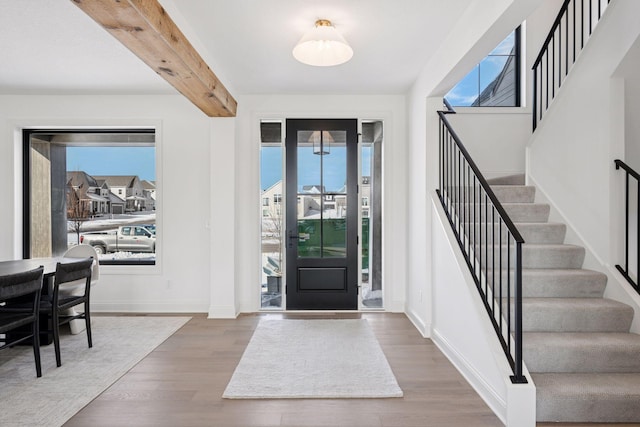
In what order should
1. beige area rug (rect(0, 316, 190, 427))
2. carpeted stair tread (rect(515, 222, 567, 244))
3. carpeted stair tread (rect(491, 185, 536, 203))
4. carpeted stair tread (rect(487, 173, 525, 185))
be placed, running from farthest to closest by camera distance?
carpeted stair tread (rect(487, 173, 525, 185))
carpeted stair tread (rect(491, 185, 536, 203))
carpeted stair tread (rect(515, 222, 567, 244))
beige area rug (rect(0, 316, 190, 427))

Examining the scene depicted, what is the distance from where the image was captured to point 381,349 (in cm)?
329

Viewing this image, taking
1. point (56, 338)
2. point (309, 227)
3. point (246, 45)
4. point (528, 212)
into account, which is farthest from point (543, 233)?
point (56, 338)

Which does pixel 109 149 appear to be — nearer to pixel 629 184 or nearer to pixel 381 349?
pixel 381 349

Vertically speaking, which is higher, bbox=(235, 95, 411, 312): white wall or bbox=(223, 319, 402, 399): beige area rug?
bbox=(235, 95, 411, 312): white wall

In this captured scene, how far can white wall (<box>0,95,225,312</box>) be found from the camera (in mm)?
4559

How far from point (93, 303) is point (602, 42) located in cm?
585

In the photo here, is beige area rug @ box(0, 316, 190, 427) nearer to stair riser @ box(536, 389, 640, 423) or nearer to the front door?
the front door

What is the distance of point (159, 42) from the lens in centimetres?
244

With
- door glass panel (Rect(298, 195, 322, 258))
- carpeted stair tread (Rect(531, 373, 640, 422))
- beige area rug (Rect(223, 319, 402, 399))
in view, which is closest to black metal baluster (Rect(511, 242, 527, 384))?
carpeted stair tread (Rect(531, 373, 640, 422))

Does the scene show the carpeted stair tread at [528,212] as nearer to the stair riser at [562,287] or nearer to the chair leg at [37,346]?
the stair riser at [562,287]

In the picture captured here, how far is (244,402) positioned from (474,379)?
5.13 feet

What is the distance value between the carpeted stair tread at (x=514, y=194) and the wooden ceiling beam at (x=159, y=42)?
299cm

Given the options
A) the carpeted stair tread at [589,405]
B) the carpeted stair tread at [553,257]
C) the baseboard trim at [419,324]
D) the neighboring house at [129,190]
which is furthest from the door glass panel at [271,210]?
the carpeted stair tread at [589,405]

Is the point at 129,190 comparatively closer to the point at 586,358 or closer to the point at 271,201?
the point at 271,201
